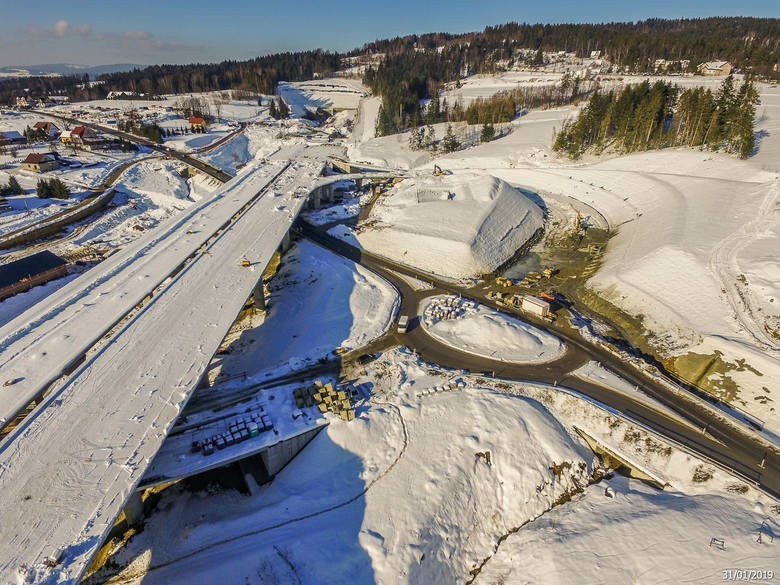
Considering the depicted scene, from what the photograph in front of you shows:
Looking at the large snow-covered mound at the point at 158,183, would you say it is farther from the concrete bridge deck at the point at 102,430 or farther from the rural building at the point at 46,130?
the concrete bridge deck at the point at 102,430

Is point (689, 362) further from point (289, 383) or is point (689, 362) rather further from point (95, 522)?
point (95, 522)

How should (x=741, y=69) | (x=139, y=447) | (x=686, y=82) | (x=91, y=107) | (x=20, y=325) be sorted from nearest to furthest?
(x=139, y=447)
(x=20, y=325)
(x=686, y=82)
(x=741, y=69)
(x=91, y=107)

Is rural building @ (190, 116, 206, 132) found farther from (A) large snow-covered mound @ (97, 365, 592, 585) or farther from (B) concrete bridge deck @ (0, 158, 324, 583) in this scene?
(A) large snow-covered mound @ (97, 365, 592, 585)

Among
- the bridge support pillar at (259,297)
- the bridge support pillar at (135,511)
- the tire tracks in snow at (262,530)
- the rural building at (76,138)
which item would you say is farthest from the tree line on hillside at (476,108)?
the bridge support pillar at (135,511)

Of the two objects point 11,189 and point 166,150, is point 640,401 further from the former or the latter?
point 166,150

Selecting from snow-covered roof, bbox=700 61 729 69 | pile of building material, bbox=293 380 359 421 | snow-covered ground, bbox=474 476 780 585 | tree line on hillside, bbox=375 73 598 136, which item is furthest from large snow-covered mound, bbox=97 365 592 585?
snow-covered roof, bbox=700 61 729 69

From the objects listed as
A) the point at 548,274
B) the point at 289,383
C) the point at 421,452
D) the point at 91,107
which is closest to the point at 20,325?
the point at 289,383
